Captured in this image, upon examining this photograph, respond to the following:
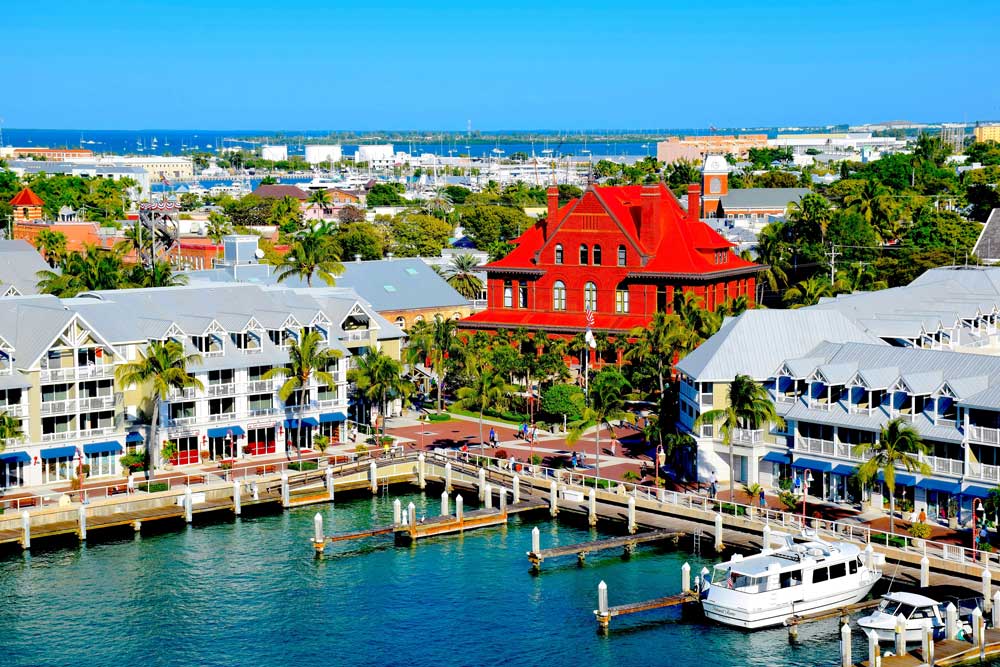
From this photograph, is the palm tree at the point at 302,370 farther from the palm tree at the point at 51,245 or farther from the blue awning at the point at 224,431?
the palm tree at the point at 51,245

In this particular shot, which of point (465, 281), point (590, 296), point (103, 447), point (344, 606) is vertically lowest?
point (344, 606)

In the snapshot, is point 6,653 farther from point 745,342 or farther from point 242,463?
point 745,342

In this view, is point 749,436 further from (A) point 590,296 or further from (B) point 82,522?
(A) point 590,296

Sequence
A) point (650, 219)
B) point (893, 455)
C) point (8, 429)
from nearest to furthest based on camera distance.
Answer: point (893, 455) → point (8, 429) → point (650, 219)

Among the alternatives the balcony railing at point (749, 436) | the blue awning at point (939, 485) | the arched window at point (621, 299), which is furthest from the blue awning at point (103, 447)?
the arched window at point (621, 299)

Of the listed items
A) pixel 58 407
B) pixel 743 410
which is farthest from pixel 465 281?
pixel 743 410

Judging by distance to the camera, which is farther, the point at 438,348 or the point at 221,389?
the point at 438,348
